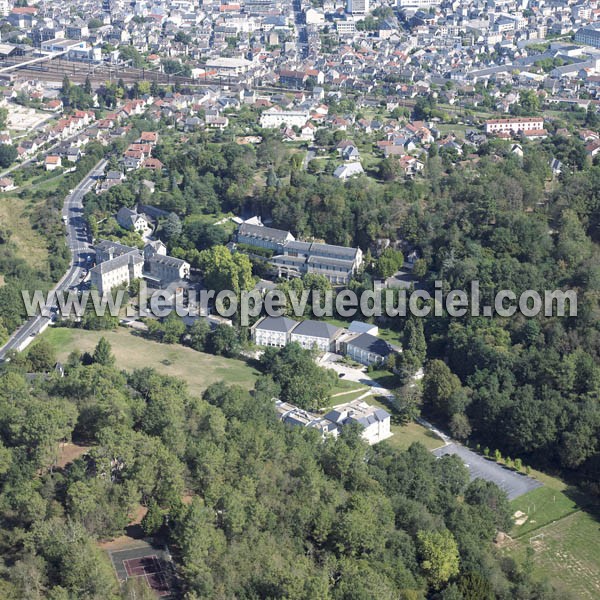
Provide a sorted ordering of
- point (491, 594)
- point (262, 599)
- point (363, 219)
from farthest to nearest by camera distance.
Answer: point (363, 219) < point (491, 594) < point (262, 599)

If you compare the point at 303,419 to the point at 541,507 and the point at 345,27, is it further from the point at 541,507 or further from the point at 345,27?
the point at 345,27

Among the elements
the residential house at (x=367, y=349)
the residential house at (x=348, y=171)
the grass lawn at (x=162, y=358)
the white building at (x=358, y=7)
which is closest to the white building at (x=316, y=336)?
the residential house at (x=367, y=349)

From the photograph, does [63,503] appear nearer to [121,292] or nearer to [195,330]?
[195,330]

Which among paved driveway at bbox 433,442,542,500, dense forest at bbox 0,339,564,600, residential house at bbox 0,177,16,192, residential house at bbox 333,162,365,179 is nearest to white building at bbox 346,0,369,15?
residential house at bbox 333,162,365,179

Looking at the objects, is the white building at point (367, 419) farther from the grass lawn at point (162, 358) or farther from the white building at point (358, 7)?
the white building at point (358, 7)

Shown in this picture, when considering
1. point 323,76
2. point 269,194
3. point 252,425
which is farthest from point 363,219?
point 323,76

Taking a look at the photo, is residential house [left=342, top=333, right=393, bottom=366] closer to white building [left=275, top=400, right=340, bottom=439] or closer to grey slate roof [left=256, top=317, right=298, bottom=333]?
grey slate roof [left=256, top=317, right=298, bottom=333]
